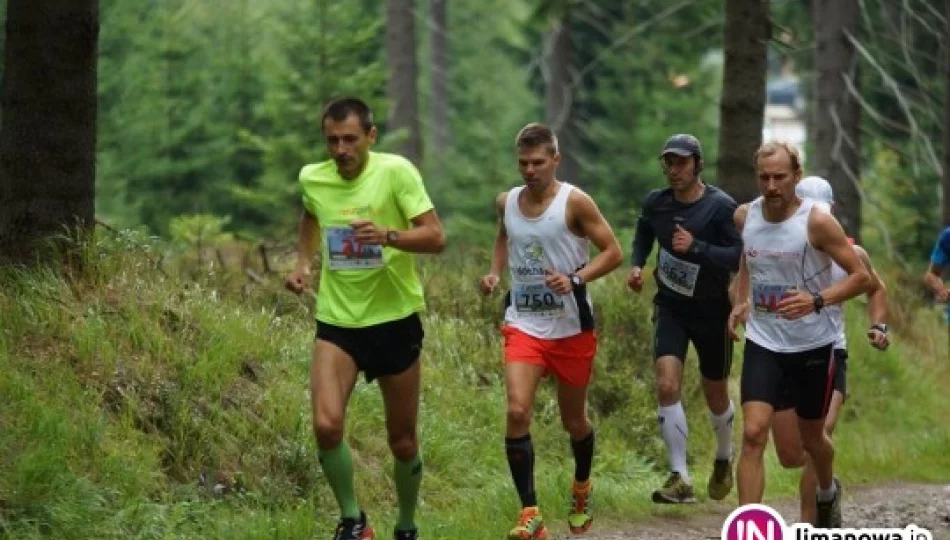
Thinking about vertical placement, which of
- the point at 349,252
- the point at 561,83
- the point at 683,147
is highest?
the point at 561,83

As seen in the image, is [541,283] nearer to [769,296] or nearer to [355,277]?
[769,296]

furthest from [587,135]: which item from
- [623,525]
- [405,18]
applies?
[623,525]

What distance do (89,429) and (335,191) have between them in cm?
194

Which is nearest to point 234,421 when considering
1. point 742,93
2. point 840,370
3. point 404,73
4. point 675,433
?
point 675,433

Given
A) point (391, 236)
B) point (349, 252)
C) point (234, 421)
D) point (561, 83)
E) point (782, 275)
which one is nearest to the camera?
point (391, 236)

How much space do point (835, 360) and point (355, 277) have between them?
3148 millimetres

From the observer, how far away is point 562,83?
120ft

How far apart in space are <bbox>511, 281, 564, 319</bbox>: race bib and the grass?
1.33 metres

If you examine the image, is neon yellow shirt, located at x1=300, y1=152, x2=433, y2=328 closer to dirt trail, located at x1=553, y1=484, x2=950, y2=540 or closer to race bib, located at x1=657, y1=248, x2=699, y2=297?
dirt trail, located at x1=553, y1=484, x2=950, y2=540

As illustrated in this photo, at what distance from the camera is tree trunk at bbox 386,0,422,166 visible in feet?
96.6

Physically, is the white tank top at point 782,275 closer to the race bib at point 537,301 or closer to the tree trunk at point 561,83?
the race bib at point 537,301

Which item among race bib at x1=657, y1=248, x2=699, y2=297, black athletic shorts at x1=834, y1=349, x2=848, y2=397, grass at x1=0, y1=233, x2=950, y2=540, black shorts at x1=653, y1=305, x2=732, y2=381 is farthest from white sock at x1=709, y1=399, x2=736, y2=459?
black athletic shorts at x1=834, y1=349, x2=848, y2=397

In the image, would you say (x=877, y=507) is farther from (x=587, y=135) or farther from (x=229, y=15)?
(x=587, y=135)

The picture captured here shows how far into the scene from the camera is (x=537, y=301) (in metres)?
10.6
